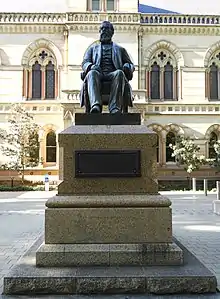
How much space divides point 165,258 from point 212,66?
87.6 feet

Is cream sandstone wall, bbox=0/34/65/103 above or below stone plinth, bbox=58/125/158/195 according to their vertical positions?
above

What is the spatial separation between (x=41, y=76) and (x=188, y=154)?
12.4 m

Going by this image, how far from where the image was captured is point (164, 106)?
28.7 metres

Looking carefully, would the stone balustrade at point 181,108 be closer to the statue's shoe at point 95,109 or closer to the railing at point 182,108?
the railing at point 182,108

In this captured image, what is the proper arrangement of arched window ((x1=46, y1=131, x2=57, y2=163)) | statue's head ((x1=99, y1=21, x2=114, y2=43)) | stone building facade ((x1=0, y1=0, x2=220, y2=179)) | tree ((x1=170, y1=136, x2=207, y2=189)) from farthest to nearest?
1. arched window ((x1=46, y1=131, x2=57, y2=163))
2. stone building facade ((x1=0, y1=0, x2=220, y2=179))
3. tree ((x1=170, y1=136, x2=207, y2=189))
4. statue's head ((x1=99, y1=21, x2=114, y2=43))

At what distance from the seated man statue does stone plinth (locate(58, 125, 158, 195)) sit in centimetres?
82

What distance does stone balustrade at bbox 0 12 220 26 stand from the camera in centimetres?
2853

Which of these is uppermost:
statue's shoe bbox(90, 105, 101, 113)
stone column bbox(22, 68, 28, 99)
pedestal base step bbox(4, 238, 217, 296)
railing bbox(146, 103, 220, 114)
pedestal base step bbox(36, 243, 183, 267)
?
stone column bbox(22, 68, 28, 99)

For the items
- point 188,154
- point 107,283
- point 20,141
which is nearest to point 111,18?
point 20,141

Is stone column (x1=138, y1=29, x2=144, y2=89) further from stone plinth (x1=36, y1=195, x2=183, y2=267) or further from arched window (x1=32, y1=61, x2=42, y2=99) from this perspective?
stone plinth (x1=36, y1=195, x2=183, y2=267)

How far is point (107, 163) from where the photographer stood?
5.67m

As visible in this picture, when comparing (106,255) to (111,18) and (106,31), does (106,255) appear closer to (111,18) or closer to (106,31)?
(106,31)

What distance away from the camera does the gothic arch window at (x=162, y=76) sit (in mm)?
29453

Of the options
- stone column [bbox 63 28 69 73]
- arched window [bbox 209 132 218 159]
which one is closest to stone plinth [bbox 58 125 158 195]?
arched window [bbox 209 132 218 159]
